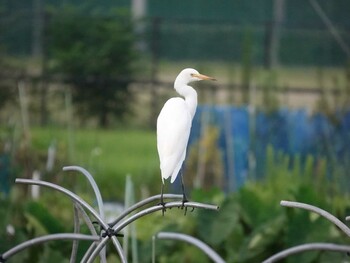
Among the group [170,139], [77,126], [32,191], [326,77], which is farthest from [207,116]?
[170,139]

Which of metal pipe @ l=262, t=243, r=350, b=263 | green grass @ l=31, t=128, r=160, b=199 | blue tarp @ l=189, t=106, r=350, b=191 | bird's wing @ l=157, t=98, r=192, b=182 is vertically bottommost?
green grass @ l=31, t=128, r=160, b=199

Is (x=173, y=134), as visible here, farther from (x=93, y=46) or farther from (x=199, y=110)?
(x=93, y=46)

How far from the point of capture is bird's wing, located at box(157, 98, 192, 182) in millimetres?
2814

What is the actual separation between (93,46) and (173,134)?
1340cm

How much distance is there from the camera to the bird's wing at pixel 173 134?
2814mm

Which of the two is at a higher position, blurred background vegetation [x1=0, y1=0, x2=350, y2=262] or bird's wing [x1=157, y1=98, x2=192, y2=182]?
bird's wing [x1=157, y1=98, x2=192, y2=182]

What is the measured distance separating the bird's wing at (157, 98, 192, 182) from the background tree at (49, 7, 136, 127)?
12587mm

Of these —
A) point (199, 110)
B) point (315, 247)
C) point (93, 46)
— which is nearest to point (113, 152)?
point (93, 46)

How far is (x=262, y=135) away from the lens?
428 inches

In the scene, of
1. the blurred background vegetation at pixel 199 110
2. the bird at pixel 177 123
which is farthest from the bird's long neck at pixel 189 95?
the blurred background vegetation at pixel 199 110

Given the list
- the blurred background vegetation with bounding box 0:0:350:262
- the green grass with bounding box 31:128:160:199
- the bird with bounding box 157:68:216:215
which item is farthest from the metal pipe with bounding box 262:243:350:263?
the green grass with bounding box 31:128:160:199

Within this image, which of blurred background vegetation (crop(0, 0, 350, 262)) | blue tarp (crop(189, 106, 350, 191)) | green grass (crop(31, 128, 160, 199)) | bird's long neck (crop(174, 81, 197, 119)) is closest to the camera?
bird's long neck (crop(174, 81, 197, 119))

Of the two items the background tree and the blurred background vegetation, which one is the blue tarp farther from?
the background tree

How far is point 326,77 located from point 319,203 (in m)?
9.28
